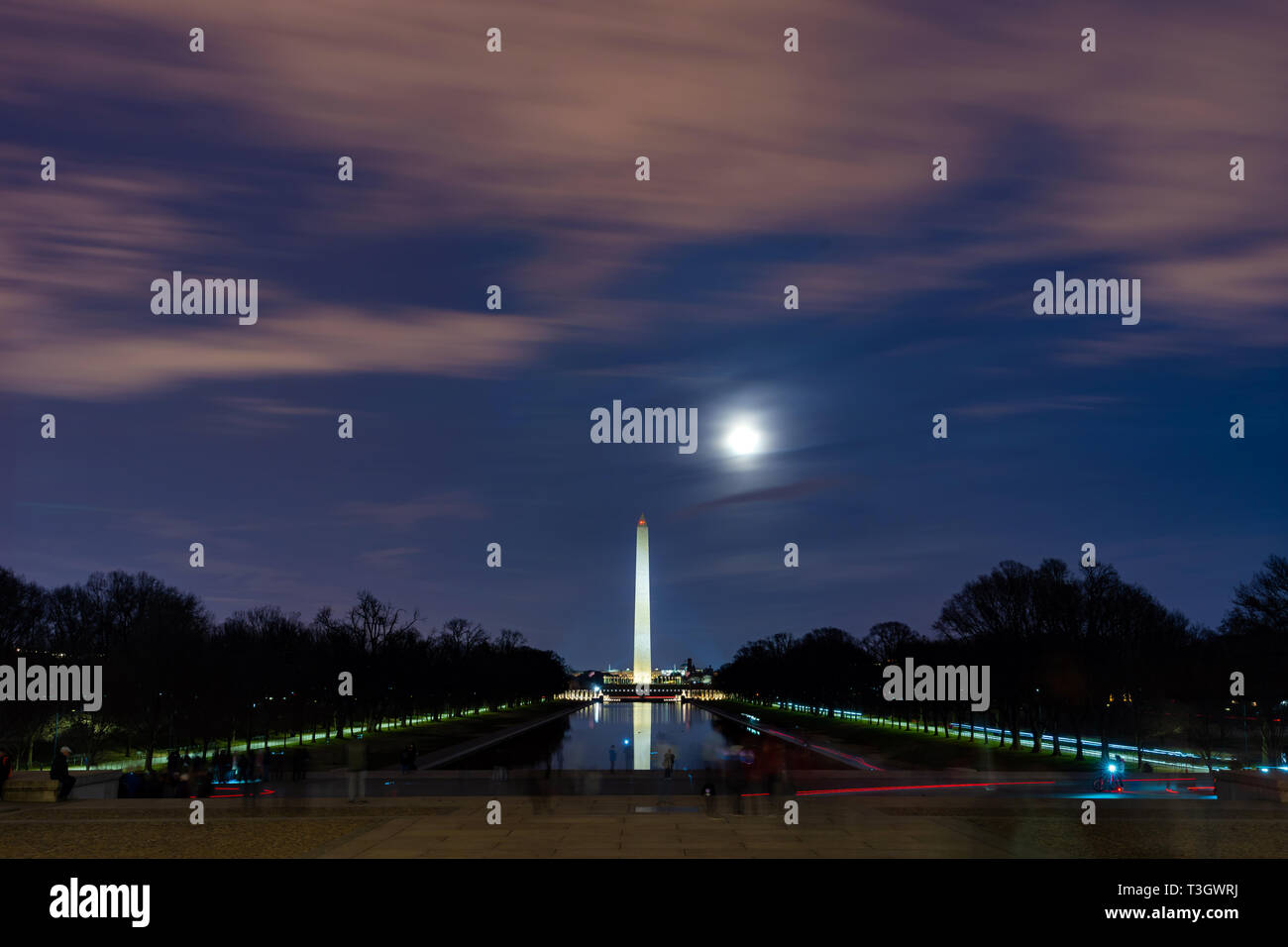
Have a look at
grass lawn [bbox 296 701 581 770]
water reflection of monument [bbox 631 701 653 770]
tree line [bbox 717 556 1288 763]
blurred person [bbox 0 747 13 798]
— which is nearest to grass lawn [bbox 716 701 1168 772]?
tree line [bbox 717 556 1288 763]

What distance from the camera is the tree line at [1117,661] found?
66250mm

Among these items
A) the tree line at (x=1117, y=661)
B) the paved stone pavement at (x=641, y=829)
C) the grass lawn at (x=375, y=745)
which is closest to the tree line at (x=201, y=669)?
the grass lawn at (x=375, y=745)

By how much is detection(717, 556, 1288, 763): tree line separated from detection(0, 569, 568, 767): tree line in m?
51.4

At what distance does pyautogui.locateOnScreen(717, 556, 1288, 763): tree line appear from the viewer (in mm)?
66250

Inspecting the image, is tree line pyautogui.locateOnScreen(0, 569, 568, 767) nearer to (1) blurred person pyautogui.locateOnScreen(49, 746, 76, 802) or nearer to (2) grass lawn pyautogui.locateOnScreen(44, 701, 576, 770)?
(2) grass lawn pyautogui.locateOnScreen(44, 701, 576, 770)

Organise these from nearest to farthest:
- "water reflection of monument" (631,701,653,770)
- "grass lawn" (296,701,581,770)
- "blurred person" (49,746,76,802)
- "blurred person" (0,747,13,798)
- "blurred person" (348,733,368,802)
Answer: "blurred person" (348,733,368,802)
"blurred person" (0,747,13,798)
"blurred person" (49,746,76,802)
"grass lawn" (296,701,581,770)
"water reflection of monument" (631,701,653,770)

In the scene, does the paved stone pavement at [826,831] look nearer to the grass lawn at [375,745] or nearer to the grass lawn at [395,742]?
the grass lawn at [395,742]

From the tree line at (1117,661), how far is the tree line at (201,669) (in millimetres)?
51447

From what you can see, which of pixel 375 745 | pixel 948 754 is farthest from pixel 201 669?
pixel 948 754

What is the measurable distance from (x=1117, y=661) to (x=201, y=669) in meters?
57.7

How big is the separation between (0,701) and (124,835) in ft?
153

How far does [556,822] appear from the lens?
998 inches
